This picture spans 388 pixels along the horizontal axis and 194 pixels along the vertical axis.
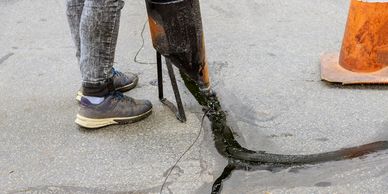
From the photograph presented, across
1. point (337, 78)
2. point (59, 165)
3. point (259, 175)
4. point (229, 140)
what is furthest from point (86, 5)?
point (337, 78)

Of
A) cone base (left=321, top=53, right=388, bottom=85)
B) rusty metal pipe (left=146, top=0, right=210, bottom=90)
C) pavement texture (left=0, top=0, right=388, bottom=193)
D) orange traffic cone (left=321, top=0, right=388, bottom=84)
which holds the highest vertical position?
rusty metal pipe (left=146, top=0, right=210, bottom=90)

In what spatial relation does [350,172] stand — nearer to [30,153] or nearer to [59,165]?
[59,165]

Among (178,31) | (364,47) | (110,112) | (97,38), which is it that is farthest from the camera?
(364,47)

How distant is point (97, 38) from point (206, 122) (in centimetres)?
75

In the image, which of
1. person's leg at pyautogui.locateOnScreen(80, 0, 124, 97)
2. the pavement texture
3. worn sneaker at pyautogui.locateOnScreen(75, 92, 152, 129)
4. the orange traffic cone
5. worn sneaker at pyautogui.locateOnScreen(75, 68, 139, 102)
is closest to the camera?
the pavement texture

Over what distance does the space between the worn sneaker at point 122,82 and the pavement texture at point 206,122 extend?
78 mm

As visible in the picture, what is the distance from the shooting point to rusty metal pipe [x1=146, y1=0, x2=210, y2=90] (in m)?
2.33

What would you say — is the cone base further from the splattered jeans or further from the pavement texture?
the splattered jeans

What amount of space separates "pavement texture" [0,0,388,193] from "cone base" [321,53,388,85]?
0.05 meters

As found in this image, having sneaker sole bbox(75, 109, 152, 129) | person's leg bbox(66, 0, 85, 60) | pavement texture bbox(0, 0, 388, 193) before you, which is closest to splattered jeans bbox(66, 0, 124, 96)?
person's leg bbox(66, 0, 85, 60)

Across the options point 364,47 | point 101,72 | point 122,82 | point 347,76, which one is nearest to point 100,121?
point 101,72

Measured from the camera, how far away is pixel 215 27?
161 inches

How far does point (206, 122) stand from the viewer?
108 inches

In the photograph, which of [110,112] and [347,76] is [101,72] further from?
[347,76]
